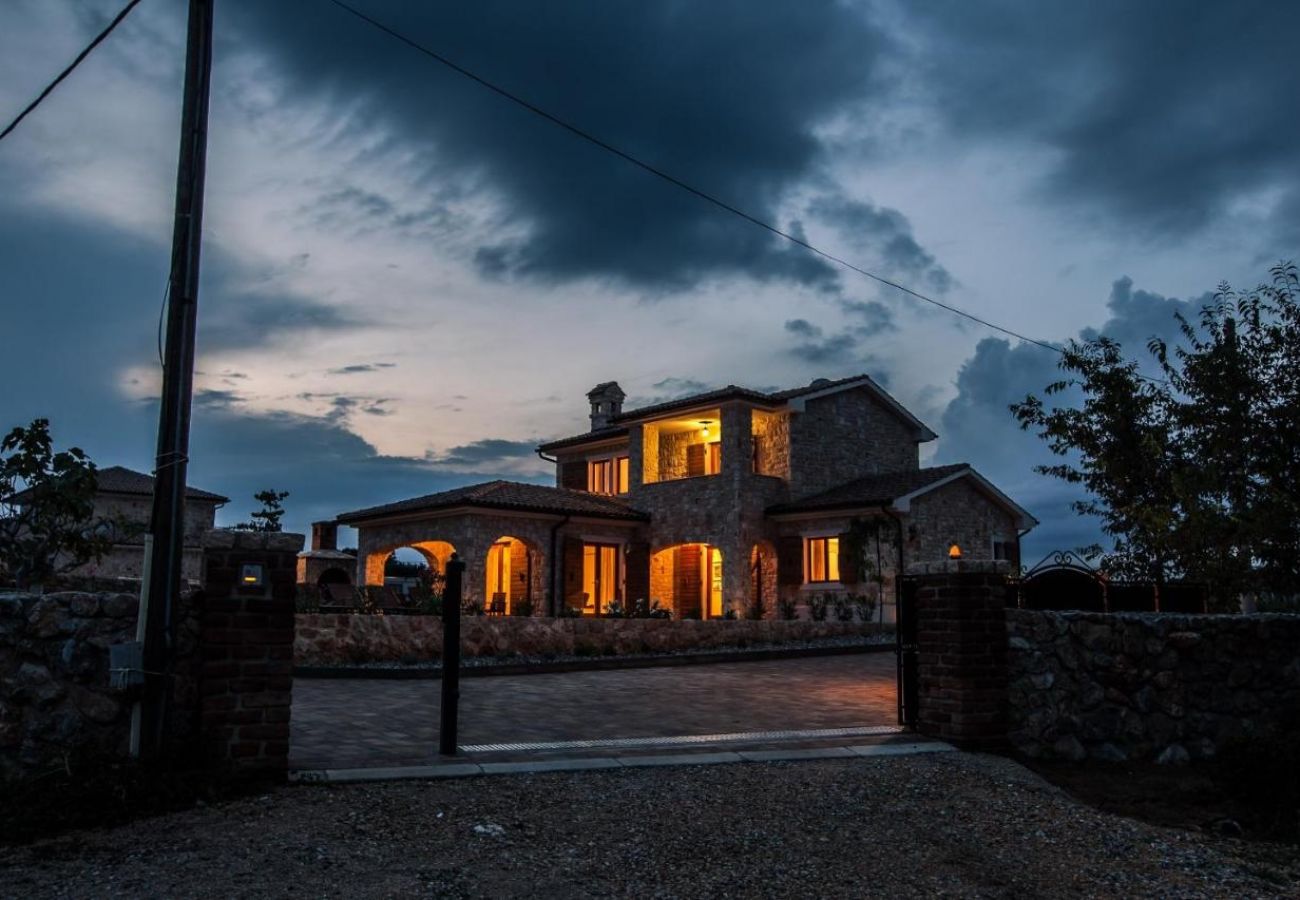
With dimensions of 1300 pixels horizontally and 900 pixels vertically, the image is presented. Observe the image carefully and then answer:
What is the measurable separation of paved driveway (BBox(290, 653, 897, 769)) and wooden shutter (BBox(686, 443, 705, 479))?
45.7 ft

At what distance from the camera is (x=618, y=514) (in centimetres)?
2645

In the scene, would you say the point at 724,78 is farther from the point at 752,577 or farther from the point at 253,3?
the point at 752,577

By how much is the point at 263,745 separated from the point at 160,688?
0.67 m

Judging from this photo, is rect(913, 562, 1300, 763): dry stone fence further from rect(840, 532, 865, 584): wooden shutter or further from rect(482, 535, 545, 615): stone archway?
rect(482, 535, 545, 615): stone archway

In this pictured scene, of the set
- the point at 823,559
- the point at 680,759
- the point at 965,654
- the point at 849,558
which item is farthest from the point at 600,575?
the point at 680,759

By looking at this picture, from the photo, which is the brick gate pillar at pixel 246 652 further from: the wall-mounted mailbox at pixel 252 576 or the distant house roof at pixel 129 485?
the distant house roof at pixel 129 485

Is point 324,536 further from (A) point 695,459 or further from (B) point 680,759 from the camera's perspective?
(B) point 680,759

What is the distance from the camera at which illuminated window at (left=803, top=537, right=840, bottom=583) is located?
24.4m

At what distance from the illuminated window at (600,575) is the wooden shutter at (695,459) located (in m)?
3.15

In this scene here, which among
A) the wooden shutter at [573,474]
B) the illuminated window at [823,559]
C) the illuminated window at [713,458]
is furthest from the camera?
the wooden shutter at [573,474]

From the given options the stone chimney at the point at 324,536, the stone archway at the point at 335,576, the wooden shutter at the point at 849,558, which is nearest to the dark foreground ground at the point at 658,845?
the wooden shutter at the point at 849,558

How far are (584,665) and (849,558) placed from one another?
11207mm

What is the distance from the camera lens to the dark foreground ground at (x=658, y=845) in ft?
15.0

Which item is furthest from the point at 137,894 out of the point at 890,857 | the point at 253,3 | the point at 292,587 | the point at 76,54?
the point at 253,3
